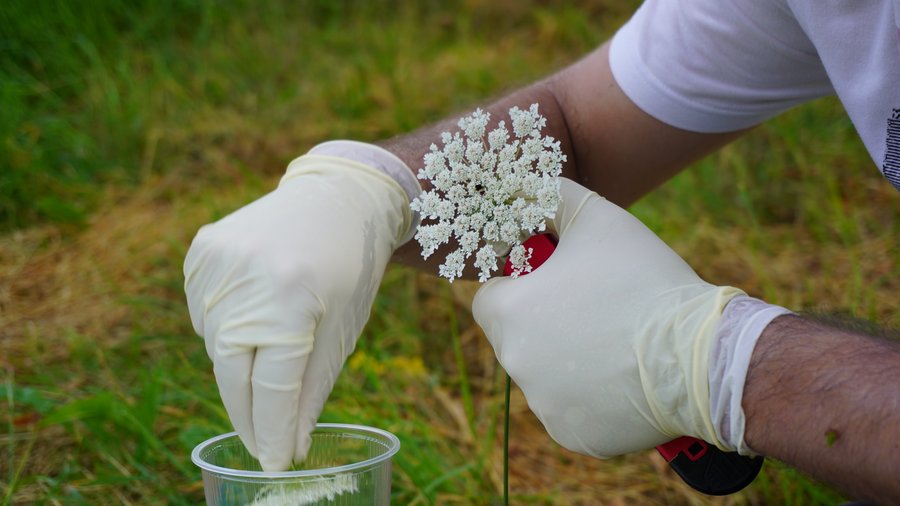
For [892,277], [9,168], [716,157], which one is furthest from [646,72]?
[9,168]

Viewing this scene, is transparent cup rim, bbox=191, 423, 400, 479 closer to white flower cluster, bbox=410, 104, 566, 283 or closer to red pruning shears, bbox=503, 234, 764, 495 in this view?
white flower cluster, bbox=410, 104, 566, 283

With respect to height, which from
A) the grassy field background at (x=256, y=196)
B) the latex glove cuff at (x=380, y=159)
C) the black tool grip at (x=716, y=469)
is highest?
the latex glove cuff at (x=380, y=159)

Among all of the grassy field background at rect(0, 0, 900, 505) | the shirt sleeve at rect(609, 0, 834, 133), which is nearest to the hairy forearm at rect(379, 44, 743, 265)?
the shirt sleeve at rect(609, 0, 834, 133)

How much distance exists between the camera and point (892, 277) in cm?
231

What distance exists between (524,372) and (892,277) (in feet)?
5.55

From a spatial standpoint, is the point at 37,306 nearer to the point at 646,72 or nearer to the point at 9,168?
the point at 9,168

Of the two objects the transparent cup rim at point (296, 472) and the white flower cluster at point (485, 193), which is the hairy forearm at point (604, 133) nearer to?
the white flower cluster at point (485, 193)

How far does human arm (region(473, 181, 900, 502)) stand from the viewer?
91 cm

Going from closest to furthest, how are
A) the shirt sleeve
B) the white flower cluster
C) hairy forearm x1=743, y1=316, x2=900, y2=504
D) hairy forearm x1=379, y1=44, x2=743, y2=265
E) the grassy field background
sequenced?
1. hairy forearm x1=743, y1=316, x2=900, y2=504
2. the white flower cluster
3. the shirt sleeve
4. hairy forearm x1=379, y1=44, x2=743, y2=265
5. the grassy field background

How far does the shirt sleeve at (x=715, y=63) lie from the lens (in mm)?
1384

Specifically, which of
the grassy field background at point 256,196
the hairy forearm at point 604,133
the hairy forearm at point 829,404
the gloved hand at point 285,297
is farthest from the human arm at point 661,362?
the grassy field background at point 256,196

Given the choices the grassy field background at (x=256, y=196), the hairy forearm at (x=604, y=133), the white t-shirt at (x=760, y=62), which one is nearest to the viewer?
the white t-shirt at (x=760, y=62)

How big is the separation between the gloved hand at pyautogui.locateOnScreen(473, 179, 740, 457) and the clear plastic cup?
0.68 ft

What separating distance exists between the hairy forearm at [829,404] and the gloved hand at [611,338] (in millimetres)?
64
